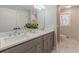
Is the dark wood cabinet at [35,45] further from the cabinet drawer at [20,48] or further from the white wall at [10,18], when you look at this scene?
the white wall at [10,18]

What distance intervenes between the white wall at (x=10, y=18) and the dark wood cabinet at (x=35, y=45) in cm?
43

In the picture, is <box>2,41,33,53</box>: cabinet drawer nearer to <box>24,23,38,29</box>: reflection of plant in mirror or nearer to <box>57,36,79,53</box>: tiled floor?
<box>24,23,38,29</box>: reflection of plant in mirror

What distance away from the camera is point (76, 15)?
8.70 feet

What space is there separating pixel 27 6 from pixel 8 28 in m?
0.57

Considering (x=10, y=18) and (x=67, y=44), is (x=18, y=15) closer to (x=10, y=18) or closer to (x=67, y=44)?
(x=10, y=18)

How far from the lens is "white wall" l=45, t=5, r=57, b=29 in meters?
2.51

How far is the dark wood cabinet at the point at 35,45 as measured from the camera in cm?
151

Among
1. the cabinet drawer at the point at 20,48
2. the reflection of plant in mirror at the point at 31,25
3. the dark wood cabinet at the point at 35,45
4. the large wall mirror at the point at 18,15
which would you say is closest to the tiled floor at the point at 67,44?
the dark wood cabinet at the point at 35,45

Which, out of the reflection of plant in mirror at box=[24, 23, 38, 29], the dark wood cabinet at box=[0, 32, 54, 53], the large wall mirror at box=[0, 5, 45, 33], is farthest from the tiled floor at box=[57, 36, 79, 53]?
the reflection of plant in mirror at box=[24, 23, 38, 29]

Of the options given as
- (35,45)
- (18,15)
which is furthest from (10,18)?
(35,45)

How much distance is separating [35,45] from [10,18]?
627 millimetres

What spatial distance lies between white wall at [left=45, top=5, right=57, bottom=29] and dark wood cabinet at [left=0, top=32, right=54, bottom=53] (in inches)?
8.0

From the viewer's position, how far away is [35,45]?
2.11 meters
